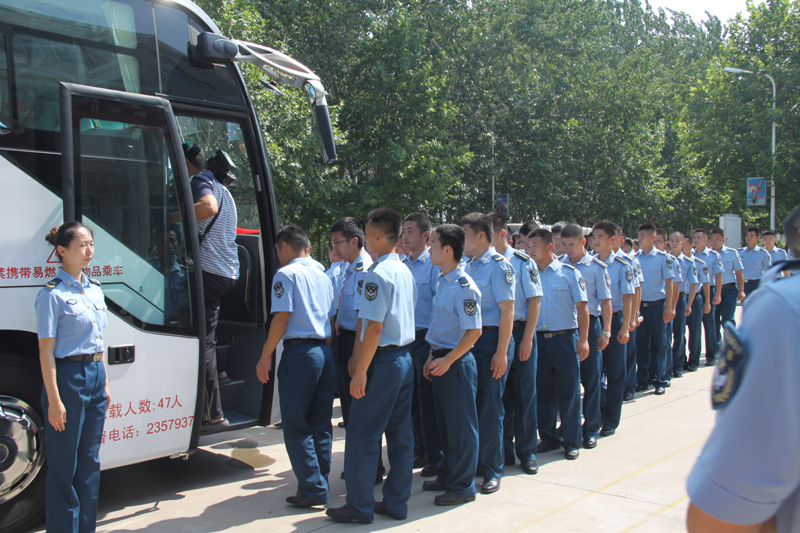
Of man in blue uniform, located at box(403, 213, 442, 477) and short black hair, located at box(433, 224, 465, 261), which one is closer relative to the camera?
short black hair, located at box(433, 224, 465, 261)

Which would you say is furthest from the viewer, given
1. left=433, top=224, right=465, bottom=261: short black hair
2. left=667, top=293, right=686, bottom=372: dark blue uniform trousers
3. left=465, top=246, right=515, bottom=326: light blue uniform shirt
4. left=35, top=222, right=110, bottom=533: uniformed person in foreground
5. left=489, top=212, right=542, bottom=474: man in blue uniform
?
left=667, top=293, right=686, bottom=372: dark blue uniform trousers

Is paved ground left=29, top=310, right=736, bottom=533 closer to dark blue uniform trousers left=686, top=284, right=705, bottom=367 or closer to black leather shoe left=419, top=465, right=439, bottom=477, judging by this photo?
black leather shoe left=419, top=465, right=439, bottom=477

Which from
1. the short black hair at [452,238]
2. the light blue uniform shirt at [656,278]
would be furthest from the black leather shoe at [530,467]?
the light blue uniform shirt at [656,278]

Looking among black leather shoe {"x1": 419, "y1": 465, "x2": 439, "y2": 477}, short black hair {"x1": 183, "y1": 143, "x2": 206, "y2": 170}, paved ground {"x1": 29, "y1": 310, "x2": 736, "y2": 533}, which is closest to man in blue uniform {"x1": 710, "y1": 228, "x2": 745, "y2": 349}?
paved ground {"x1": 29, "y1": 310, "x2": 736, "y2": 533}

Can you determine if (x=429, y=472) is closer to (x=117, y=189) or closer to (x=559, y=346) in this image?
(x=559, y=346)

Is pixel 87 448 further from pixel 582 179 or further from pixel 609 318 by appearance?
pixel 582 179

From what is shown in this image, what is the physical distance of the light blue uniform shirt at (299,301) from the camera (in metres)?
4.28

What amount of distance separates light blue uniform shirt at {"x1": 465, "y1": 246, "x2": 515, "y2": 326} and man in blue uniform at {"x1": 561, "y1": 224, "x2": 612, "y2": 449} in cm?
153

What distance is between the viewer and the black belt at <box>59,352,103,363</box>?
11.2 ft

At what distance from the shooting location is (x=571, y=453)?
5.39 meters

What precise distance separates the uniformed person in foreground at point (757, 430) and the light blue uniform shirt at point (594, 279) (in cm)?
513

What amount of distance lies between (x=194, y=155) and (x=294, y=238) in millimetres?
1084

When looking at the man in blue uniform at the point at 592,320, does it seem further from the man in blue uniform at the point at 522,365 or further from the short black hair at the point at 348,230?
→ the short black hair at the point at 348,230

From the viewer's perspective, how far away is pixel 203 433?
182 inches
